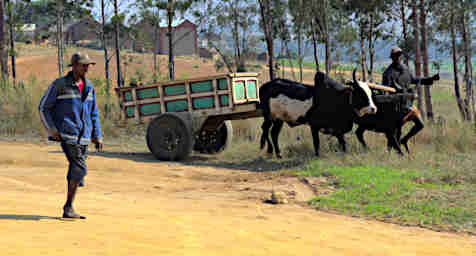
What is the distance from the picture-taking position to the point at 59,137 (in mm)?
5891

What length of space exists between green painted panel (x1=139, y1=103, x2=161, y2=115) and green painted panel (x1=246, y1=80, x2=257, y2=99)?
2143 millimetres

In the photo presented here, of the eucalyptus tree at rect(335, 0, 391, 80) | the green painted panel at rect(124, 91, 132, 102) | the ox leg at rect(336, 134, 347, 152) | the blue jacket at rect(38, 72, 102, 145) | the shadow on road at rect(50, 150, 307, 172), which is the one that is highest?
the eucalyptus tree at rect(335, 0, 391, 80)

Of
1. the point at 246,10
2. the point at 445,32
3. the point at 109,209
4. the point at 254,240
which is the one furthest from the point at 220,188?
the point at 246,10

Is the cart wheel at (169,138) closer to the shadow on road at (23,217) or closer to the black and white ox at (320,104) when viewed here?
the black and white ox at (320,104)

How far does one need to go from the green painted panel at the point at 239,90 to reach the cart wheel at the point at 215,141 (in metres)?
1.62

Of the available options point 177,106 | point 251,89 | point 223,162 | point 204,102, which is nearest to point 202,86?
point 204,102

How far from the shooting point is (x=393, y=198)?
8031 millimetres

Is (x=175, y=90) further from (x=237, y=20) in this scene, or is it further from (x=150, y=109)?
(x=237, y=20)

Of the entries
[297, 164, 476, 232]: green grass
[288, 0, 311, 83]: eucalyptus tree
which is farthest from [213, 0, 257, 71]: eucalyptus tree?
[297, 164, 476, 232]: green grass

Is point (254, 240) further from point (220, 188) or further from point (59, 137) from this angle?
point (220, 188)

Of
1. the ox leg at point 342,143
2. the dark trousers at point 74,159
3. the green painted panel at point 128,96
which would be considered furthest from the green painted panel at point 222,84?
the dark trousers at point 74,159

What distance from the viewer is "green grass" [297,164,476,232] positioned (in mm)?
6984

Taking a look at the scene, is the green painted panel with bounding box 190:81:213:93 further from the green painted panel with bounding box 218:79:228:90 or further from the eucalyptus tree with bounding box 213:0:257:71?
the eucalyptus tree with bounding box 213:0:257:71

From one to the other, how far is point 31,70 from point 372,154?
152 ft
